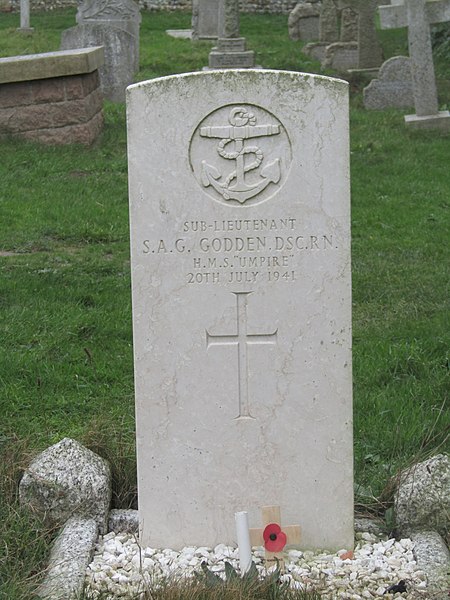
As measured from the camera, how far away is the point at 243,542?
142 inches

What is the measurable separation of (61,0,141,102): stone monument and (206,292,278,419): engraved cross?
9433 mm

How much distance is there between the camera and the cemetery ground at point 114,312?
437 centimetres

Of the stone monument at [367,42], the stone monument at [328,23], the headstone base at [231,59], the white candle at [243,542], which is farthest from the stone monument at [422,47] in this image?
the white candle at [243,542]

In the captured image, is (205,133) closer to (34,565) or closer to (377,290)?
(34,565)

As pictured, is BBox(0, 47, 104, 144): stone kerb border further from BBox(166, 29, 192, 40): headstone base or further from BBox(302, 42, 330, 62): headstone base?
BBox(166, 29, 192, 40): headstone base

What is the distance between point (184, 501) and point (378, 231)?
175 inches

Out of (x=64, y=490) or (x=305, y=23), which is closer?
(x=64, y=490)

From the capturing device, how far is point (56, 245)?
7.68 m

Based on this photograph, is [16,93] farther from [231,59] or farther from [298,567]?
[298,567]

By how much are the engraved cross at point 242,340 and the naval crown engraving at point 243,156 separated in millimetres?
368

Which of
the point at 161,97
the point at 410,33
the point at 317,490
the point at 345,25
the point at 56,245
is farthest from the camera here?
the point at 345,25

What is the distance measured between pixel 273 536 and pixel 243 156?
1306mm

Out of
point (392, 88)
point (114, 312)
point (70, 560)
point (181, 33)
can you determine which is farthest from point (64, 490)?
→ point (181, 33)

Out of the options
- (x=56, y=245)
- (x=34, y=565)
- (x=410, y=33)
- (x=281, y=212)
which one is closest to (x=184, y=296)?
(x=281, y=212)
